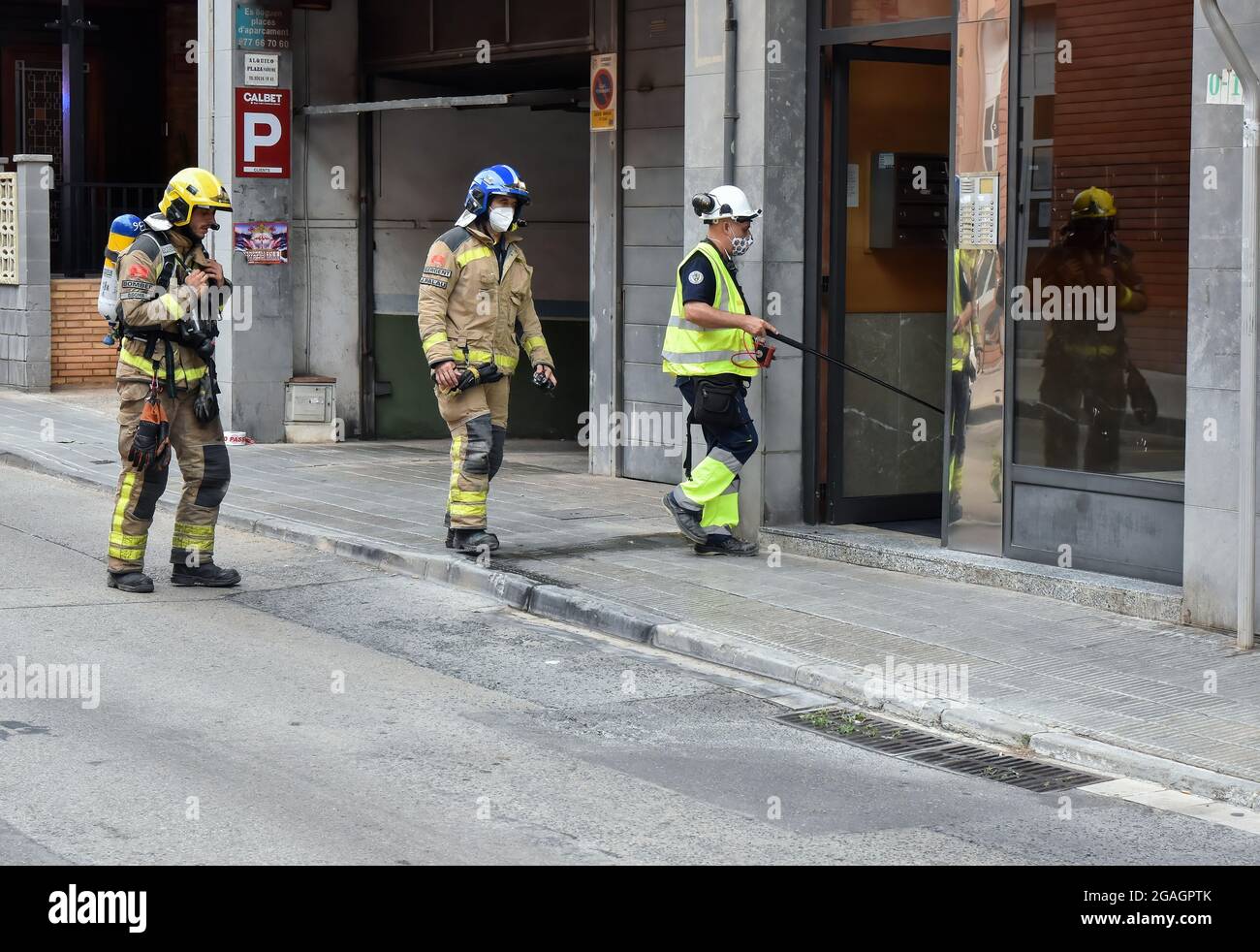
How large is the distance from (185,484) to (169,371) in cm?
69

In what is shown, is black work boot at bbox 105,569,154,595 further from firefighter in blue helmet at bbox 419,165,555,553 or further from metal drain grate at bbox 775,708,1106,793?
metal drain grate at bbox 775,708,1106,793

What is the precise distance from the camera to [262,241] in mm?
16188

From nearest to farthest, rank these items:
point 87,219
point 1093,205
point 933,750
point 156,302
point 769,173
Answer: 1. point 933,750
2. point 156,302
3. point 1093,205
4. point 769,173
5. point 87,219

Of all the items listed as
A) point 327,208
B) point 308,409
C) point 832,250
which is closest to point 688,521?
point 832,250

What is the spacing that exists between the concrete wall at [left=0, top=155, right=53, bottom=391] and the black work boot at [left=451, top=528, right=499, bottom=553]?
10782 millimetres

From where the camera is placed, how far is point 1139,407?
938cm

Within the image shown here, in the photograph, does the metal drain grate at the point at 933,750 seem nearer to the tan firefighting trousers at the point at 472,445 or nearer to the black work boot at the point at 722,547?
the black work boot at the point at 722,547

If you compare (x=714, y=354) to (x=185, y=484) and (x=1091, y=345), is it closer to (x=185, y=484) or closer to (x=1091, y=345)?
(x=1091, y=345)

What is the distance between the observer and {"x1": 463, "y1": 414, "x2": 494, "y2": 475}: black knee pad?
412 inches

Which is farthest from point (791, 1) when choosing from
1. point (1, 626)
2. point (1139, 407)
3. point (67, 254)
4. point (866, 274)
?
point (67, 254)

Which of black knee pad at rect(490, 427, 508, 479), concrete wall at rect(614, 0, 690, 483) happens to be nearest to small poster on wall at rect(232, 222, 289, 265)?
concrete wall at rect(614, 0, 690, 483)

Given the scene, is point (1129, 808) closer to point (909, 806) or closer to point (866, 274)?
point (909, 806)

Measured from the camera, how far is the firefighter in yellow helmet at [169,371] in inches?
373

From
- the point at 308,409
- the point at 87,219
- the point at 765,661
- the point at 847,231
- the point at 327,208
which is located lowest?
the point at 765,661
